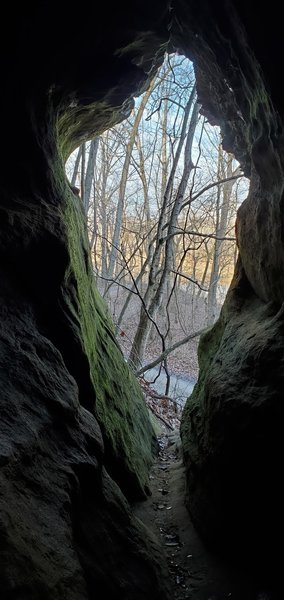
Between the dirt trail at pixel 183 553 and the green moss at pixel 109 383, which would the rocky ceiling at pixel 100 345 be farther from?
the dirt trail at pixel 183 553

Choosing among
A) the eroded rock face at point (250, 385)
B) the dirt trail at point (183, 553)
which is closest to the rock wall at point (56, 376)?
the dirt trail at point (183, 553)

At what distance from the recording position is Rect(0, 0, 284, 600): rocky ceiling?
103 inches

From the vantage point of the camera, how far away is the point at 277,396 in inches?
132

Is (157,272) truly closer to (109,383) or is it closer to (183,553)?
(109,383)

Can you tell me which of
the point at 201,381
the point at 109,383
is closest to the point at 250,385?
the point at 109,383

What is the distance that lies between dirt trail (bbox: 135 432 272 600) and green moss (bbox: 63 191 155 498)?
32cm

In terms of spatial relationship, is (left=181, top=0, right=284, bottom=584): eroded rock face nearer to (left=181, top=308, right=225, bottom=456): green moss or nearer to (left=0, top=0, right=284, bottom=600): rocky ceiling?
(left=0, top=0, right=284, bottom=600): rocky ceiling

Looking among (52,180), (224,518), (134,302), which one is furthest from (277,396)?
(134,302)

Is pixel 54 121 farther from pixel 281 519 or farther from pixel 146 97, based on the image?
pixel 146 97

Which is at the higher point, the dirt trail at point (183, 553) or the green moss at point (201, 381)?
the green moss at point (201, 381)

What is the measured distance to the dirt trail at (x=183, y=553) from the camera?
3.54m

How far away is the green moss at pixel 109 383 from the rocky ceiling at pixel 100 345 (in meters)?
0.04

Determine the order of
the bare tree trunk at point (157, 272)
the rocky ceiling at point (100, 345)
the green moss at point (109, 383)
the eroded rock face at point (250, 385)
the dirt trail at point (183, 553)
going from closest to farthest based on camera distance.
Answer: the rocky ceiling at point (100, 345) < the eroded rock face at point (250, 385) < the dirt trail at point (183, 553) < the green moss at point (109, 383) < the bare tree trunk at point (157, 272)

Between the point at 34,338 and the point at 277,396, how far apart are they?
2.27m
